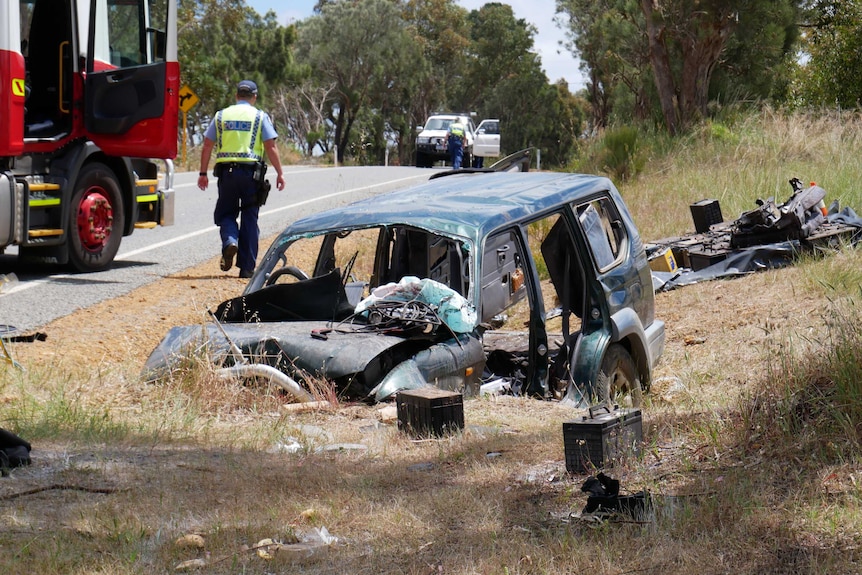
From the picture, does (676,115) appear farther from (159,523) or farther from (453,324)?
(159,523)

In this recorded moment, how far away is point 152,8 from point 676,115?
12369 millimetres

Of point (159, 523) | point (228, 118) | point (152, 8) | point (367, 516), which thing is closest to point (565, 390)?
point (367, 516)

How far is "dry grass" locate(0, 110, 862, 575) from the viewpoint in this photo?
3719 millimetres

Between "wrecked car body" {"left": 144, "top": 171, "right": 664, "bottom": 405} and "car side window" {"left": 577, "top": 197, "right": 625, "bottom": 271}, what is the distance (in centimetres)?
1

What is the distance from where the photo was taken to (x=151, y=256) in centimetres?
1245

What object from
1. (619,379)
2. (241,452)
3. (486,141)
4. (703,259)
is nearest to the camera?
(241,452)

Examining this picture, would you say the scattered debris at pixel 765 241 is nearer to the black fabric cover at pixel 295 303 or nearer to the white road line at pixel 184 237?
the white road line at pixel 184 237

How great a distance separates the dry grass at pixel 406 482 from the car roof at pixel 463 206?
1.07m

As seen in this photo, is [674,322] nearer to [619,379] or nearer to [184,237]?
[619,379]

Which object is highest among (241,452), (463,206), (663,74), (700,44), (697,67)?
(700,44)

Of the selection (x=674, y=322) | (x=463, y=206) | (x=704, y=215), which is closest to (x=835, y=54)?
(x=704, y=215)

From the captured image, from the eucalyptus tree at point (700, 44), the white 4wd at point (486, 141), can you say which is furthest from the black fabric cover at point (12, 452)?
the white 4wd at point (486, 141)

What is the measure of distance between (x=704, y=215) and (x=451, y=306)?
821 centimetres

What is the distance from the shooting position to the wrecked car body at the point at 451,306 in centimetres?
594
